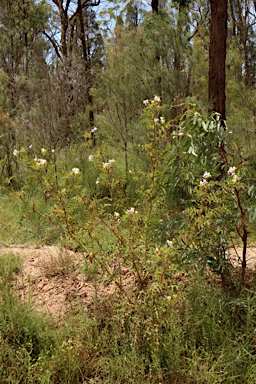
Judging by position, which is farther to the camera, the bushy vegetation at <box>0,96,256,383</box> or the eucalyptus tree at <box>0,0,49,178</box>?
the eucalyptus tree at <box>0,0,49,178</box>

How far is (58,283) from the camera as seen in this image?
2711 millimetres

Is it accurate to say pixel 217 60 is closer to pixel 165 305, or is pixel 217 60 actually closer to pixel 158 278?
pixel 158 278

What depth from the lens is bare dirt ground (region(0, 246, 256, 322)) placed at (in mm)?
2451

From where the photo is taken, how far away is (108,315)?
2.29 m

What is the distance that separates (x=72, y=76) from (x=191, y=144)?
5501mm

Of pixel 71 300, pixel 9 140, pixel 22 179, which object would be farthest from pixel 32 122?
pixel 71 300

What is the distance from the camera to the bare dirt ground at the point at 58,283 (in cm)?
245

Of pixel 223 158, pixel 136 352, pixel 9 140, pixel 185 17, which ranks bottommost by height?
pixel 136 352

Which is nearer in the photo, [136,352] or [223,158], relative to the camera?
[136,352]

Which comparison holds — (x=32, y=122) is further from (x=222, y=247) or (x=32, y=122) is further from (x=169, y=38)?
(x=222, y=247)

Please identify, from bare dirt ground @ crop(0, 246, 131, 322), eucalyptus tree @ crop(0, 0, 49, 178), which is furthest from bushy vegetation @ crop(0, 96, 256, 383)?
eucalyptus tree @ crop(0, 0, 49, 178)

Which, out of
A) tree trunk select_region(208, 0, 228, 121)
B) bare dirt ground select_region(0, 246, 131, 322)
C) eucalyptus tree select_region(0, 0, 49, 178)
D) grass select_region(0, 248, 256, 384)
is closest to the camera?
grass select_region(0, 248, 256, 384)

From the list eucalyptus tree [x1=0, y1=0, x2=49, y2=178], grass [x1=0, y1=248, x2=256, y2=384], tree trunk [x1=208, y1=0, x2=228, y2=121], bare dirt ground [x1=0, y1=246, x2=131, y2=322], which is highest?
eucalyptus tree [x1=0, y1=0, x2=49, y2=178]

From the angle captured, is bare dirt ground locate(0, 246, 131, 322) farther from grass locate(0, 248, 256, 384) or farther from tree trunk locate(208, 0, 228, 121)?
tree trunk locate(208, 0, 228, 121)
